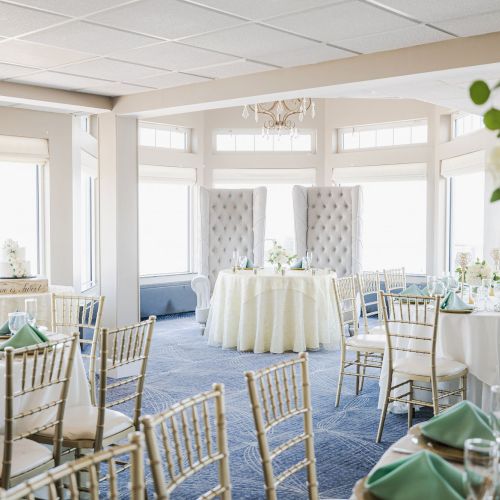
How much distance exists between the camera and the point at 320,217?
9.45 m

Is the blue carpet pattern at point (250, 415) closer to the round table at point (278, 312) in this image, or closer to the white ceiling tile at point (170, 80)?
the round table at point (278, 312)

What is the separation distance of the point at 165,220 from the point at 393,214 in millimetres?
3674

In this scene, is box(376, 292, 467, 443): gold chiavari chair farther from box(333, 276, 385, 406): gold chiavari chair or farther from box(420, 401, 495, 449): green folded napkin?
box(420, 401, 495, 449): green folded napkin

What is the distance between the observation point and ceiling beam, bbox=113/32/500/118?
470 centimetres

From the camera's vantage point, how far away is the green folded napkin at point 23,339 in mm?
3654

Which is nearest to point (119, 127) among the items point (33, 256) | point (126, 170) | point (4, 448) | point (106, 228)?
point (126, 170)

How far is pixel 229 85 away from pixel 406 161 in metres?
4.84

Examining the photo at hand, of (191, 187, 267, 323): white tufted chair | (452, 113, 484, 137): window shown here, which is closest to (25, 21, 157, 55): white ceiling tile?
(191, 187, 267, 323): white tufted chair

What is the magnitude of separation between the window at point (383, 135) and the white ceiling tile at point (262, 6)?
21.6ft

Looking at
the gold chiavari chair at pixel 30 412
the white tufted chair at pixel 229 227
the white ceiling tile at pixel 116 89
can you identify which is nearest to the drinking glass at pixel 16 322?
the gold chiavari chair at pixel 30 412

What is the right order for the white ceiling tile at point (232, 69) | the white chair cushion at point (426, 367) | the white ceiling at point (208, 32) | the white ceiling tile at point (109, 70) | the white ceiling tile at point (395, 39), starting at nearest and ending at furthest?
the white ceiling at point (208, 32) < the white ceiling tile at point (395, 39) < the white chair cushion at point (426, 367) < the white ceiling tile at point (109, 70) < the white ceiling tile at point (232, 69)

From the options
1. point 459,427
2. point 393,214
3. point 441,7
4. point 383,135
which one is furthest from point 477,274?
point 383,135

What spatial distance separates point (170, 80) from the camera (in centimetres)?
617

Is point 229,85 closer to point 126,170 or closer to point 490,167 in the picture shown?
point 126,170
